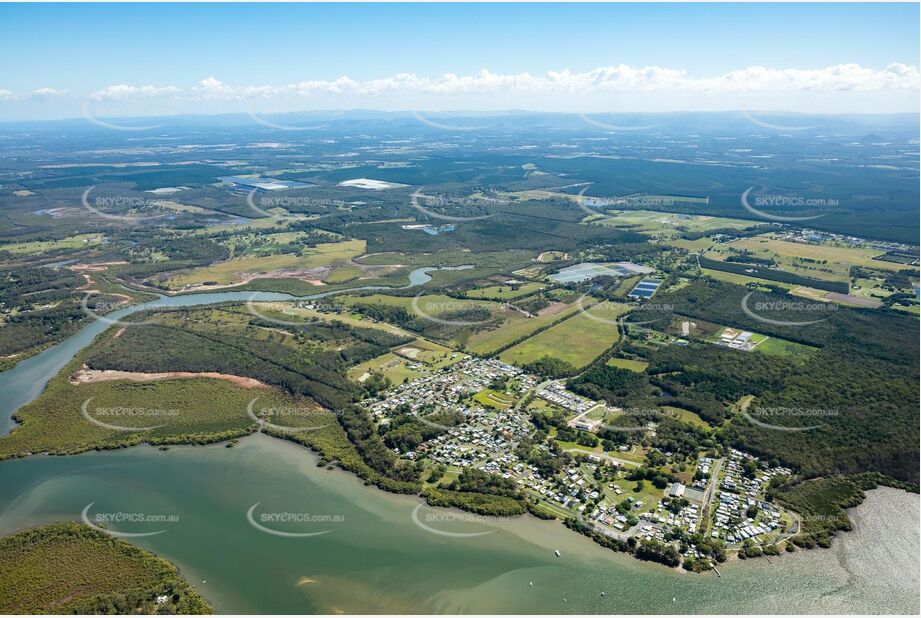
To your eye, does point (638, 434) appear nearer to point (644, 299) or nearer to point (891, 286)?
point (644, 299)
